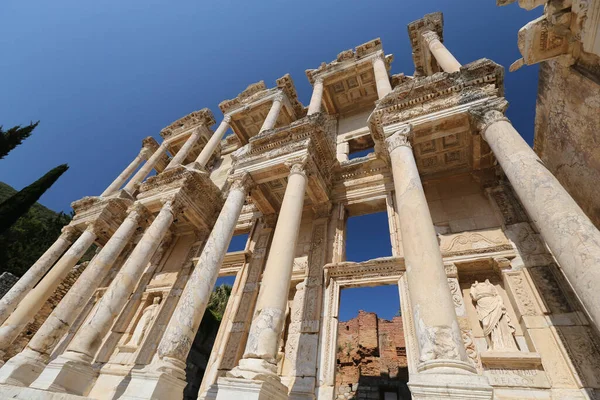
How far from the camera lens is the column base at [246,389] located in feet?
15.9

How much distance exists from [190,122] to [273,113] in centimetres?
773

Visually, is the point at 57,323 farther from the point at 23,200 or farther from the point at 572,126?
the point at 23,200

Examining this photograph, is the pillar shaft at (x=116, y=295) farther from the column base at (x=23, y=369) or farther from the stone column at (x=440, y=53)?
the stone column at (x=440, y=53)

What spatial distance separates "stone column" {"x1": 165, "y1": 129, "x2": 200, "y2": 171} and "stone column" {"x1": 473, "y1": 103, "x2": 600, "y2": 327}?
Answer: 1420 centimetres

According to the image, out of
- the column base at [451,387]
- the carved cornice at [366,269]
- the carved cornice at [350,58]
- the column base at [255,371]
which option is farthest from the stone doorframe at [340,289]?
the carved cornice at [350,58]

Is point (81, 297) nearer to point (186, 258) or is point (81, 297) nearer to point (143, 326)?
point (143, 326)

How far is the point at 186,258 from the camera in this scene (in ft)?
44.1

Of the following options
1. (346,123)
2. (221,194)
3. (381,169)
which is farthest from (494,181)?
(221,194)

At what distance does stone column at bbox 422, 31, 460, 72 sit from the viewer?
1118 cm

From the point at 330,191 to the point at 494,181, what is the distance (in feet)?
18.5

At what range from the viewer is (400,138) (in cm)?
824

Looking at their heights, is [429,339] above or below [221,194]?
below

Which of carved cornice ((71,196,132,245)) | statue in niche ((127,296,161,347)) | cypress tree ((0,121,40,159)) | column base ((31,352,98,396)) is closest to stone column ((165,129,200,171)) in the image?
carved cornice ((71,196,132,245))

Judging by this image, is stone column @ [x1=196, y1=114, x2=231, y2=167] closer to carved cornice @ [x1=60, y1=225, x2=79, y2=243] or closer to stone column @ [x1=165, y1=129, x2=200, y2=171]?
stone column @ [x1=165, y1=129, x2=200, y2=171]
